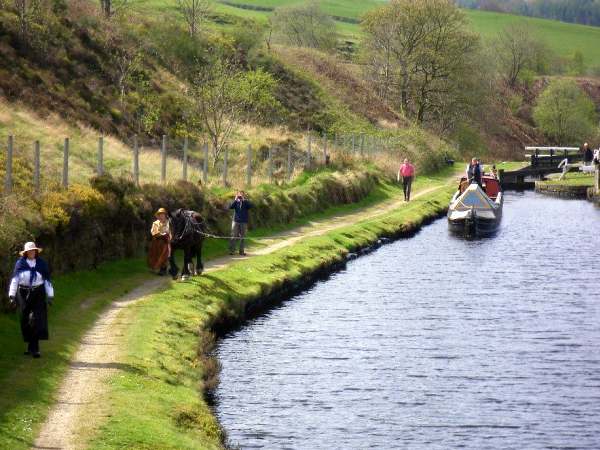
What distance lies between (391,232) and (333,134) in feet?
124

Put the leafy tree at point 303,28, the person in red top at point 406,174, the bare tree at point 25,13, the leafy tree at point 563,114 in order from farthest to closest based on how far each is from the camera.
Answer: the leafy tree at point 303,28
the leafy tree at point 563,114
the bare tree at point 25,13
the person in red top at point 406,174

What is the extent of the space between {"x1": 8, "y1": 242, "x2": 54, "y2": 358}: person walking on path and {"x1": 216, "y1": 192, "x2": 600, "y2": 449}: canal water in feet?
13.4

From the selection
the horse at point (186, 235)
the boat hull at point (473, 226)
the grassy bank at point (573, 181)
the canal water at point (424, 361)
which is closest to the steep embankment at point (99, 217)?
the horse at point (186, 235)

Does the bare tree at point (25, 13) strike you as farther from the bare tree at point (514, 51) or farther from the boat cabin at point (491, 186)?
the bare tree at point (514, 51)

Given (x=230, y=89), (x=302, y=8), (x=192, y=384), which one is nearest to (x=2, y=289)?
(x=192, y=384)

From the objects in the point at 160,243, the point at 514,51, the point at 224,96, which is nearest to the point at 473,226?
the point at 224,96

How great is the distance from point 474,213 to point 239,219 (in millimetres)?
19142

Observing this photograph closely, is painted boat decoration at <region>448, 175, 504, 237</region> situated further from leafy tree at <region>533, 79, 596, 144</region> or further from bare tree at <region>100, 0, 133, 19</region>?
leafy tree at <region>533, 79, 596, 144</region>

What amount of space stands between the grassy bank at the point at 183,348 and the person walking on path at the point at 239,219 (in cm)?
150

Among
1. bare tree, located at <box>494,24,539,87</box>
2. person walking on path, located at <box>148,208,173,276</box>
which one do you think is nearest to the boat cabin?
person walking on path, located at <box>148,208,173,276</box>

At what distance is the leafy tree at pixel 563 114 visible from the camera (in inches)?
5497

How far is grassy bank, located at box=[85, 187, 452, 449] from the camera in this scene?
19312 mm

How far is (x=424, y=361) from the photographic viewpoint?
27.7 m

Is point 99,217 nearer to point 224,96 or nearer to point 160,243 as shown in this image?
point 160,243
